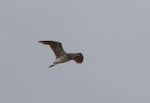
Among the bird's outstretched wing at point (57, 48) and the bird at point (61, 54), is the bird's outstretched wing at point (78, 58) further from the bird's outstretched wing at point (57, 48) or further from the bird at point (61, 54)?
the bird's outstretched wing at point (57, 48)

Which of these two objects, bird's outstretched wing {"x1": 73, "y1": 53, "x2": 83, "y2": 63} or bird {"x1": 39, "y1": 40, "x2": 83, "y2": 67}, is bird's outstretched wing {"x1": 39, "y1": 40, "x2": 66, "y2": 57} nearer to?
bird {"x1": 39, "y1": 40, "x2": 83, "y2": 67}

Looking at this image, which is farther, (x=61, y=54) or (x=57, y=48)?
(x=57, y=48)

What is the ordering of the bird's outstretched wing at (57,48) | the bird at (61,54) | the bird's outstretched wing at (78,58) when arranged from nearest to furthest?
the bird at (61,54), the bird's outstretched wing at (78,58), the bird's outstretched wing at (57,48)

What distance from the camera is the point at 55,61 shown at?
32.8 metres

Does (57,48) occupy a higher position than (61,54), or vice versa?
(57,48)

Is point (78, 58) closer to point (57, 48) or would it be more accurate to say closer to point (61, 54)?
point (61, 54)

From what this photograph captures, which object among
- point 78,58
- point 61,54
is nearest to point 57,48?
point 61,54

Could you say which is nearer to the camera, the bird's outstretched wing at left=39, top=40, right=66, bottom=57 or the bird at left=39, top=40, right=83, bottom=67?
the bird at left=39, top=40, right=83, bottom=67

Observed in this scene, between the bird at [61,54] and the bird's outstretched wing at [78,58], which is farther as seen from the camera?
the bird's outstretched wing at [78,58]

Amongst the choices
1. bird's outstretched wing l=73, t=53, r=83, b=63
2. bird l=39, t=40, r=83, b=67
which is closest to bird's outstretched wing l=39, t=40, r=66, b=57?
bird l=39, t=40, r=83, b=67

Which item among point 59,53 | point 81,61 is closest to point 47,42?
point 59,53

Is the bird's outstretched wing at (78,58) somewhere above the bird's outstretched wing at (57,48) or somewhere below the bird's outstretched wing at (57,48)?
below

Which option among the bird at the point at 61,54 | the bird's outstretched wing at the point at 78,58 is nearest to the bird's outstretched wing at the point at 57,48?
the bird at the point at 61,54

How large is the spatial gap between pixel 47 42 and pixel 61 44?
5.16ft
